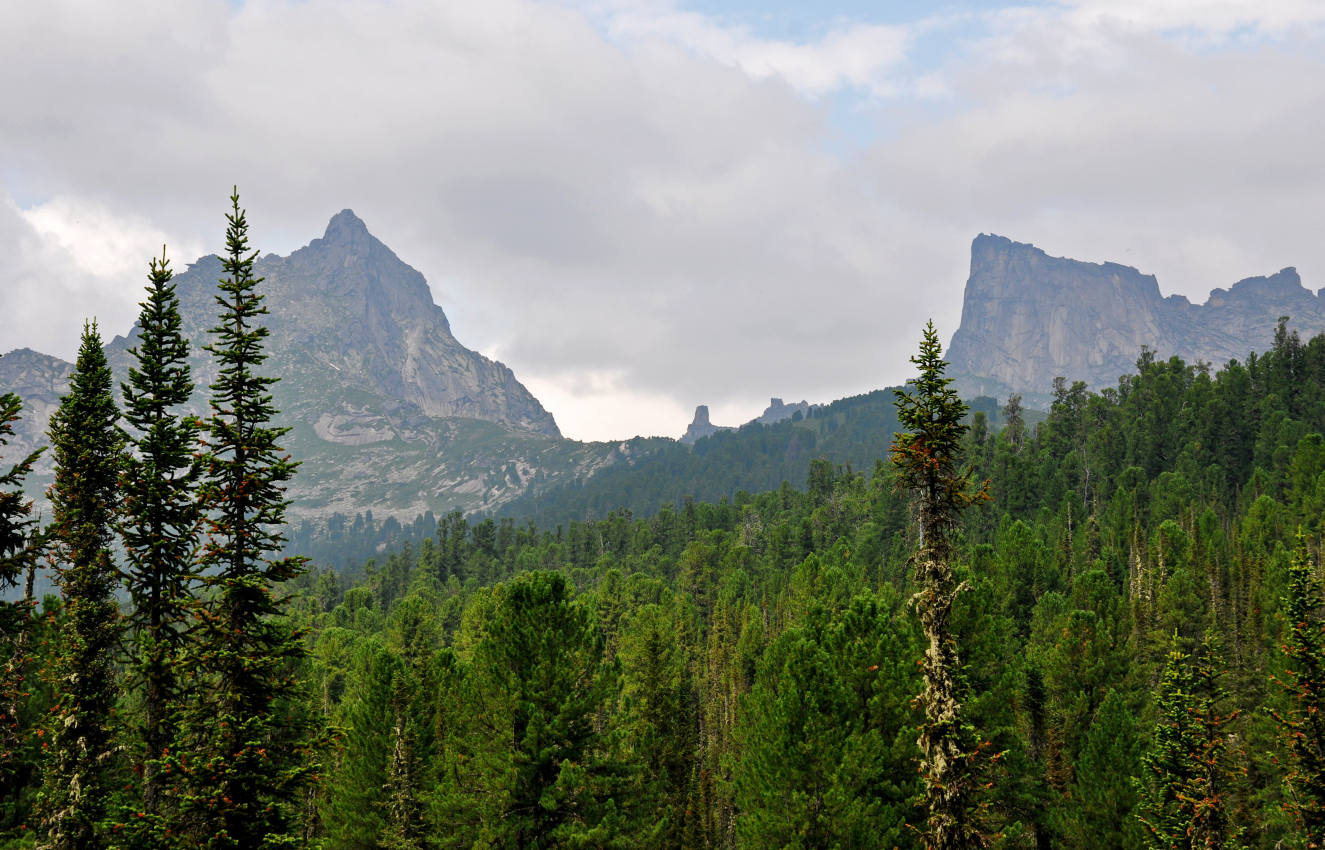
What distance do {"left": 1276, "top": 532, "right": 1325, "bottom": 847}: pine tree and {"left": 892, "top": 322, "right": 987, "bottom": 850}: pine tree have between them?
555 inches

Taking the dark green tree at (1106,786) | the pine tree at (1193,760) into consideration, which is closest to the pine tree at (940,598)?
the pine tree at (1193,760)

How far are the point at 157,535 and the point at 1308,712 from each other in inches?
1439

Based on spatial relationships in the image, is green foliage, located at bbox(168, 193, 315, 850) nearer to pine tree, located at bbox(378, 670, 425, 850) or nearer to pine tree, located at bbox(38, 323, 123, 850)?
pine tree, located at bbox(38, 323, 123, 850)

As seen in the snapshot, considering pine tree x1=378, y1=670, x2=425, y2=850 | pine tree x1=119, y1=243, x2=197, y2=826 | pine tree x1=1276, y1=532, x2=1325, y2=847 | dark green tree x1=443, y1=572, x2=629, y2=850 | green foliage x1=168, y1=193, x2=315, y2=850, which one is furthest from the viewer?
pine tree x1=378, y1=670, x2=425, y2=850

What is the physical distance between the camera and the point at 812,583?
313ft

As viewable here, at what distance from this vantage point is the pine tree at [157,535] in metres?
23.0

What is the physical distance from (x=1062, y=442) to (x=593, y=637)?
497ft

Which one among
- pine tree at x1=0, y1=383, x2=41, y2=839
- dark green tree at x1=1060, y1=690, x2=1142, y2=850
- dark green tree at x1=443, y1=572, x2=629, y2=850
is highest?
pine tree at x1=0, y1=383, x2=41, y2=839

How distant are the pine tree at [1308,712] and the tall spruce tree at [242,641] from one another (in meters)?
30.8

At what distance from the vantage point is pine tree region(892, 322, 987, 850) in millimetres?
21766

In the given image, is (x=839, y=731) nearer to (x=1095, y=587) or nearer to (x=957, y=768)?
(x=957, y=768)

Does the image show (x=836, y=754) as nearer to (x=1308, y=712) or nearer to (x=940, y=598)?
(x=940, y=598)

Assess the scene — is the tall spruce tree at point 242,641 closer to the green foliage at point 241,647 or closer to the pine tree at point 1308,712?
the green foliage at point 241,647

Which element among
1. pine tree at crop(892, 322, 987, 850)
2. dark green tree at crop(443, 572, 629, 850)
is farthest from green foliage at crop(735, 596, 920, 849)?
pine tree at crop(892, 322, 987, 850)
